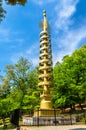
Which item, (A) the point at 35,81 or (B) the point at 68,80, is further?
(A) the point at 35,81

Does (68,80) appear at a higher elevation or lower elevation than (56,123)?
higher

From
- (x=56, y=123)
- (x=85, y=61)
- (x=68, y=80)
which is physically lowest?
(x=56, y=123)

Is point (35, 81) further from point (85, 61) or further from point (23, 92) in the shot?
point (85, 61)

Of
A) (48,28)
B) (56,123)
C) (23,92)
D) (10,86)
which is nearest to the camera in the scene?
(56,123)

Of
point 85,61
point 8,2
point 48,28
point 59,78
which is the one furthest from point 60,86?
point 8,2

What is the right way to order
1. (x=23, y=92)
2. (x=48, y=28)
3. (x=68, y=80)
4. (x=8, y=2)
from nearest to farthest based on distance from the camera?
(x=8, y=2), (x=48, y=28), (x=68, y=80), (x=23, y=92)

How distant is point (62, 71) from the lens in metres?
42.3

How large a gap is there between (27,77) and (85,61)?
9.71m

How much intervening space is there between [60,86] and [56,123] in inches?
490

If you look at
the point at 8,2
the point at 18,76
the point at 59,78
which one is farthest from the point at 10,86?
the point at 8,2

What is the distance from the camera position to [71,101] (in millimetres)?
39281

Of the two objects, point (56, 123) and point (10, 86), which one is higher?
point (10, 86)

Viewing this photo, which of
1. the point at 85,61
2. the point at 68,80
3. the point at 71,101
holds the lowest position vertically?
the point at 71,101

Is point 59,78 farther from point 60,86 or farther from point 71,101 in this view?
point 71,101
